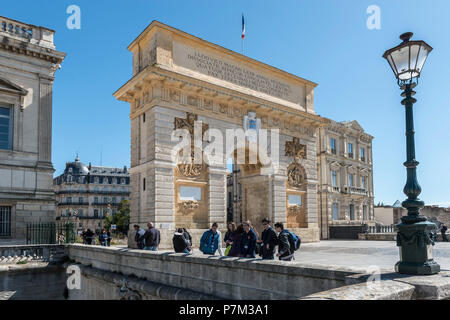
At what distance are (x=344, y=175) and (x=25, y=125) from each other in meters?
29.6

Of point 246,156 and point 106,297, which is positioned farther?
point 246,156

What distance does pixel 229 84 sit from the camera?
21.0 metres

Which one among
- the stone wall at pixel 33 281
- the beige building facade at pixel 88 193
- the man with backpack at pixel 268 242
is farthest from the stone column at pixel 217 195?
the beige building facade at pixel 88 193

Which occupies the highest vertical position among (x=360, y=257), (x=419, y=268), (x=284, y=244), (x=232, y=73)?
(x=232, y=73)

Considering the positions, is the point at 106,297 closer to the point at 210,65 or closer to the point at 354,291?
the point at 354,291

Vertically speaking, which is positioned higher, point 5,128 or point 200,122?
point 200,122

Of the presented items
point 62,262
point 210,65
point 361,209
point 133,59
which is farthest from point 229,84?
point 361,209

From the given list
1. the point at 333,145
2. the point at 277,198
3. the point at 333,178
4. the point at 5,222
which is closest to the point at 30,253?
Result: the point at 5,222

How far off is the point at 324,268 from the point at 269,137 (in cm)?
1689

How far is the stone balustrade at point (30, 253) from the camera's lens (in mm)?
13742

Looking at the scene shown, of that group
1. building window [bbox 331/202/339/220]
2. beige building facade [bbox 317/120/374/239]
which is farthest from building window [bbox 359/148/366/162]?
building window [bbox 331/202/339/220]

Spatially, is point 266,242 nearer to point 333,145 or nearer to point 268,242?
point 268,242

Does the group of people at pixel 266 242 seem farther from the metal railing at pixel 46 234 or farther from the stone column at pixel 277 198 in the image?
the stone column at pixel 277 198

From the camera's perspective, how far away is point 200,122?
19344 millimetres
